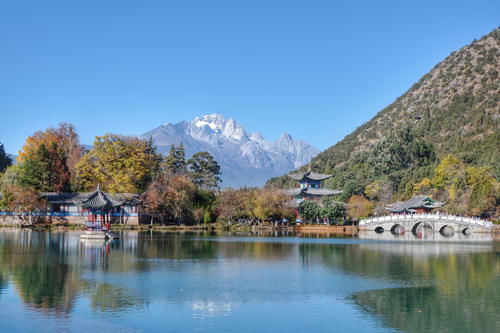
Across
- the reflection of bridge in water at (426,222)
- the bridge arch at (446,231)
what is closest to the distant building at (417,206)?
the reflection of bridge in water at (426,222)

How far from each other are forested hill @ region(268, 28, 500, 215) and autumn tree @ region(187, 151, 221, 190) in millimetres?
20915

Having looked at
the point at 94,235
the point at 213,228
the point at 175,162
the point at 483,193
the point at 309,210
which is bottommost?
the point at 213,228

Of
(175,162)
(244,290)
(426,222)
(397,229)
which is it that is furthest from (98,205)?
(244,290)

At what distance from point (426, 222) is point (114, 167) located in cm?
3851

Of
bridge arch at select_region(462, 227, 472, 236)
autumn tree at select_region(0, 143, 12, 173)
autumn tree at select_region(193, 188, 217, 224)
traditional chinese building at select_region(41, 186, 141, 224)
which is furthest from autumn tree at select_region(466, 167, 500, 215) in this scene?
autumn tree at select_region(0, 143, 12, 173)

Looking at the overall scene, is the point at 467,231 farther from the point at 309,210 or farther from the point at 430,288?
the point at 430,288

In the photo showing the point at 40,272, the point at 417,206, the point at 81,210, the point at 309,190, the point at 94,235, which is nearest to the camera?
the point at 40,272

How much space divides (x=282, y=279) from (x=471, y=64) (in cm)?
12334

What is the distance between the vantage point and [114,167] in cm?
6988

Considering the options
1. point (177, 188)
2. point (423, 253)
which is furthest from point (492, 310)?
point (177, 188)

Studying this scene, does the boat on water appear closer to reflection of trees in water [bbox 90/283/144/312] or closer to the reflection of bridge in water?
the reflection of bridge in water

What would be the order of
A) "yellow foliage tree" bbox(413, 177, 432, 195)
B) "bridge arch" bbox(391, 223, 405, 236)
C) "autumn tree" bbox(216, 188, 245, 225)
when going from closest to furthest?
1. "bridge arch" bbox(391, 223, 405, 236)
2. "autumn tree" bbox(216, 188, 245, 225)
3. "yellow foliage tree" bbox(413, 177, 432, 195)

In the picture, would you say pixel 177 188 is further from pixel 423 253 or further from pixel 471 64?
pixel 471 64

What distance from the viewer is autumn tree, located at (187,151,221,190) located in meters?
93.2
